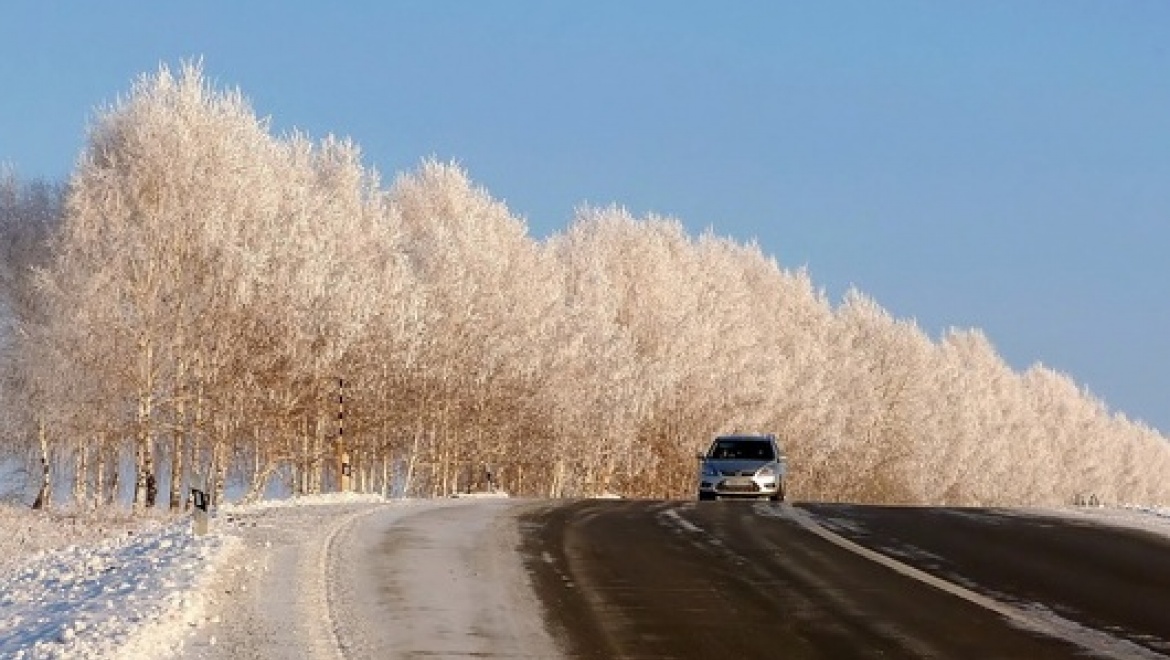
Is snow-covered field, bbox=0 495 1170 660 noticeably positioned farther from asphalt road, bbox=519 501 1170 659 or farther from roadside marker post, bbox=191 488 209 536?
asphalt road, bbox=519 501 1170 659

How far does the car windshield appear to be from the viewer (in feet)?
116

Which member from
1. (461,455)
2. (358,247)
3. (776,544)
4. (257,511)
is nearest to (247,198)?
(358,247)

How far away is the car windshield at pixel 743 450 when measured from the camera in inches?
1395

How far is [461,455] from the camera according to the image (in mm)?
62375

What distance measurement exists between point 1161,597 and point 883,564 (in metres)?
2.88

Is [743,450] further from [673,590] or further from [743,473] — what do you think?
[673,590]

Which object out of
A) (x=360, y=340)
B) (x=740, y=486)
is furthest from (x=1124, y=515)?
(x=360, y=340)

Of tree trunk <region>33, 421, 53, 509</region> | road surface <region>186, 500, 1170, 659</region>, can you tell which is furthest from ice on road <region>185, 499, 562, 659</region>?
tree trunk <region>33, 421, 53, 509</region>

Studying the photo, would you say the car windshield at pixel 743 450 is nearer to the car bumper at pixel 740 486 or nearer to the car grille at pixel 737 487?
the car bumper at pixel 740 486

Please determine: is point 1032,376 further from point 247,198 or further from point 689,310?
point 247,198

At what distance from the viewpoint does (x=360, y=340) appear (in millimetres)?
49000

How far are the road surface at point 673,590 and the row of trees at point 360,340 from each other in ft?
38.3

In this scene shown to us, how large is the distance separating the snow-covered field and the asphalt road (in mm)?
2118

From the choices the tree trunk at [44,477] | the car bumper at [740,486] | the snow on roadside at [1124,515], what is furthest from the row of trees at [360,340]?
the snow on roadside at [1124,515]
